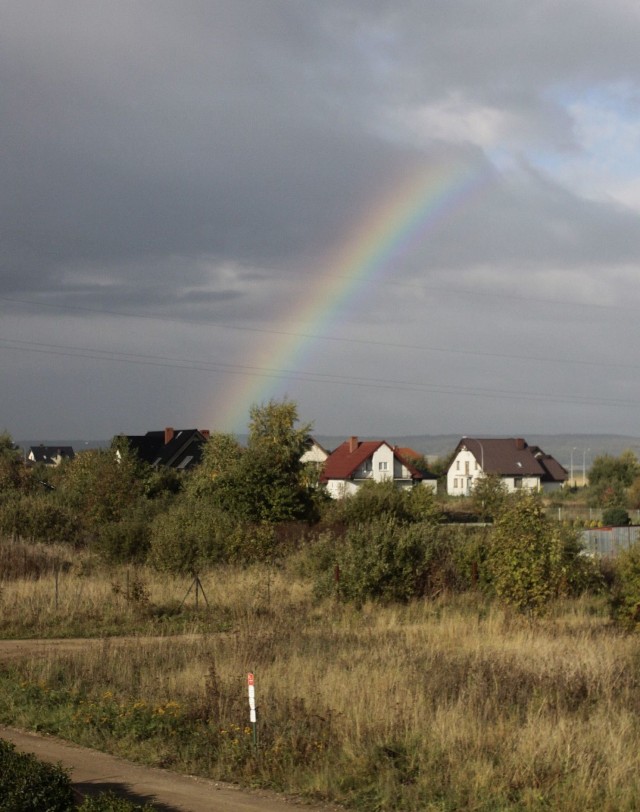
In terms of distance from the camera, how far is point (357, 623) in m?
22.5

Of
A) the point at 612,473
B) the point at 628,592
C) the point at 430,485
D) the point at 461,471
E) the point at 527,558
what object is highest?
the point at 461,471

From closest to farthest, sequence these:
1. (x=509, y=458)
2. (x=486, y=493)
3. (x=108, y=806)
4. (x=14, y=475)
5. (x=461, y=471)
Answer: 1. (x=108, y=806)
2. (x=14, y=475)
3. (x=486, y=493)
4. (x=509, y=458)
5. (x=461, y=471)

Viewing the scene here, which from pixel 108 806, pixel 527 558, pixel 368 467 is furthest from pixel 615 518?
pixel 108 806

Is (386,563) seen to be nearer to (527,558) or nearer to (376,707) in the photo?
(527,558)

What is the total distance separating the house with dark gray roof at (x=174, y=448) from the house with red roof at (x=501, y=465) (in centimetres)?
3042

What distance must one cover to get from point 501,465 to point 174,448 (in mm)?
36491

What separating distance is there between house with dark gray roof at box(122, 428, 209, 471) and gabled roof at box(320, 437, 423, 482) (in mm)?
12263

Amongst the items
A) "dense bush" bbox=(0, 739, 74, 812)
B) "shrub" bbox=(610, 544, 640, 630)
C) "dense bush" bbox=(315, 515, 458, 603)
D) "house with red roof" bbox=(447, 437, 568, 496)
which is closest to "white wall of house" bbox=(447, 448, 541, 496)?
"house with red roof" bbox=(447, 437, 568, 496)

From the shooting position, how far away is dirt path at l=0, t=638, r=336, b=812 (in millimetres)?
9828

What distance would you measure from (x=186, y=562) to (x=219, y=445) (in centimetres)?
3377

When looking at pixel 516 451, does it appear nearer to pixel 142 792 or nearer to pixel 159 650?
pixel 159 650

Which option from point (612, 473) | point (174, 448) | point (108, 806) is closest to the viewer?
point (108, 806)

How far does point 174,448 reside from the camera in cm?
9850

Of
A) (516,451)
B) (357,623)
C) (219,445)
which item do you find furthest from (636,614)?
(516,451)
